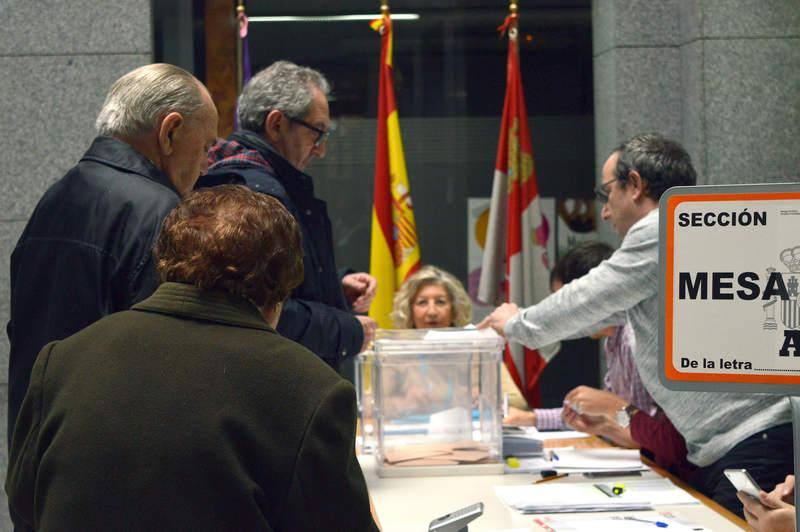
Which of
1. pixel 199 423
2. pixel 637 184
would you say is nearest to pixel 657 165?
pixel 637 184

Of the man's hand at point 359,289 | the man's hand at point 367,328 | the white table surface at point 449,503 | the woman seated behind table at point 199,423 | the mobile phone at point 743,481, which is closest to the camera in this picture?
the woman seated behind table at point 199,423

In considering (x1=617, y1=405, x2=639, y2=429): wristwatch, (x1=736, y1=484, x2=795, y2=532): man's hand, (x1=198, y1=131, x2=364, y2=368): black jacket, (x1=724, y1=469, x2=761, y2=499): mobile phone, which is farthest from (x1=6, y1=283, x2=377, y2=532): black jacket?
(x1=617, y1=405, x2=639, y2=429): wristwatch

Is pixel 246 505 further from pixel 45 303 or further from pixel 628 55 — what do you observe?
pixel 628 55

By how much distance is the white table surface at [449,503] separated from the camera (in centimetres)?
261

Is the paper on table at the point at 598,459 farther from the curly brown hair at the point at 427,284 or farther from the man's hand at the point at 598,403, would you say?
the curly brown hair at the point at 427,284

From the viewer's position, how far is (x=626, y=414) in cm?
342

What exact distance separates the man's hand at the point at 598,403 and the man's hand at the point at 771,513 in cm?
132

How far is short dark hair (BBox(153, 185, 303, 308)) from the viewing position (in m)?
1.60

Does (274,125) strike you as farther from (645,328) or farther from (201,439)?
(201,439)

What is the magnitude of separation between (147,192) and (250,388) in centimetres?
91

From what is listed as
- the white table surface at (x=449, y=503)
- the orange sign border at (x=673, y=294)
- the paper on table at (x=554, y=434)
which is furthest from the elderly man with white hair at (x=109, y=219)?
the paper on table at (x=554, y=434)

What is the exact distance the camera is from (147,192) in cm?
229

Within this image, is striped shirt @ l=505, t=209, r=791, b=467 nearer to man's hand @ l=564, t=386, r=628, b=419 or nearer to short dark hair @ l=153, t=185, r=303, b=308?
man's hand @ l=564, t=386, r=628, b=419

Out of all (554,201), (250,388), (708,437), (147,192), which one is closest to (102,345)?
(250,388)
